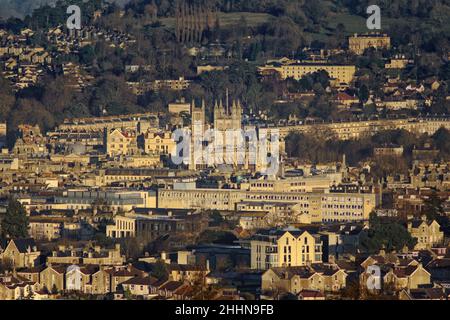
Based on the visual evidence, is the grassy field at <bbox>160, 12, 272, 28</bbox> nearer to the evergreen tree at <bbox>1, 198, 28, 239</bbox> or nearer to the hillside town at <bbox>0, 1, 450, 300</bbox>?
the hillside town at <bbox>0, 1, 450, 300</bbox>

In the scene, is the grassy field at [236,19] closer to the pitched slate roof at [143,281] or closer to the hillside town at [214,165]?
the hillside town at [214,165]

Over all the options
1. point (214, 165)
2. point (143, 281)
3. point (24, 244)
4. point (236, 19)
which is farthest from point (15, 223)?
point (236, 19)

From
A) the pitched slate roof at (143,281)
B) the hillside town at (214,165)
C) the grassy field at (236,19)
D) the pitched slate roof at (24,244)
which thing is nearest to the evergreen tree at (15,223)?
the hillside town at (214,165)

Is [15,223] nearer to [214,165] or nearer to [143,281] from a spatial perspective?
[143,281]

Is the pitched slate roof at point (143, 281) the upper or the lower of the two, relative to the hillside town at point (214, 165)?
lower

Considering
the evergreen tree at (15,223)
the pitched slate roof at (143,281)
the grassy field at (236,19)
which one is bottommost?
the pitched slate roof at (143,281)

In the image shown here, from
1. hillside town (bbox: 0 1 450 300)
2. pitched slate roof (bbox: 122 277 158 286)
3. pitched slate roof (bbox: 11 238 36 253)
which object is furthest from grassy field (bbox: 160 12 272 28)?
pitched slate roof (bbox: 122 277 158 286)

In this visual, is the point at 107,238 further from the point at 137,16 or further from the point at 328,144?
the point at 137,16
